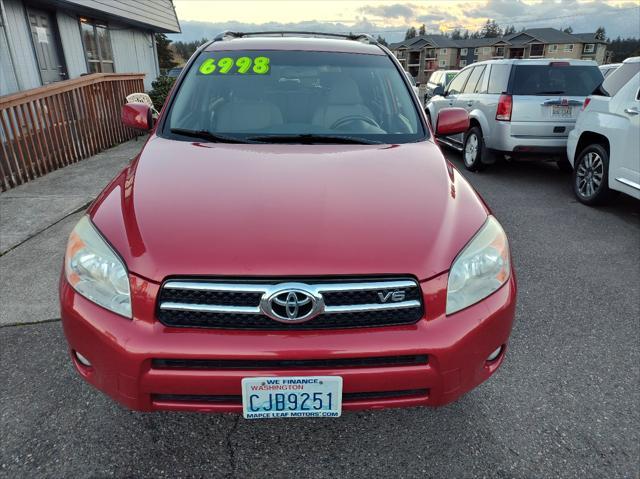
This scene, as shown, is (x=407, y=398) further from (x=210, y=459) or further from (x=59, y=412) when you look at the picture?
(x=59, y=412)

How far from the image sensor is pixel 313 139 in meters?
2.57

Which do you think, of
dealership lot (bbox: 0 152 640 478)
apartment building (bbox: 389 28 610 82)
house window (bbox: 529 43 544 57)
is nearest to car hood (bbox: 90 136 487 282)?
dealership lot (bbox: 0 152 640 478)

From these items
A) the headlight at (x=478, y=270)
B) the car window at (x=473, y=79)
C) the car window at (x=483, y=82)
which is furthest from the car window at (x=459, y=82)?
the headlight at (x=478, y=270)

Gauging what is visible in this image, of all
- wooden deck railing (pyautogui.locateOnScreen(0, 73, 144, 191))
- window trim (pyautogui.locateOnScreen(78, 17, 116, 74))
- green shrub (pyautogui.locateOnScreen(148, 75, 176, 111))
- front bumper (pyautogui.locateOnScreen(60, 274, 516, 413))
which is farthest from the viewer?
green shrub (pyautogui.locateOnScreen(148, 75, 176, 111))

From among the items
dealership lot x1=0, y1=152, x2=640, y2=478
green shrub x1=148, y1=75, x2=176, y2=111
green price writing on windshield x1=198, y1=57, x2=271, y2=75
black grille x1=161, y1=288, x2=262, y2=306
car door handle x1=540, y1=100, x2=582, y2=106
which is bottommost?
dealership lot x1=0, y1=152, x2=640, y2=478

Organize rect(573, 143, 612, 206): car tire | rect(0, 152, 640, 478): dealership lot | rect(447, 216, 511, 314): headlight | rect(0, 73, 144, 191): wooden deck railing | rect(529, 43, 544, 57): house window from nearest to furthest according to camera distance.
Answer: rect(447, 216, 511, 314): headlight, rect(0, 152, 640, 478): dealership lot, rect(573, 143, 612, 206): car tire, rect(0, 73, 144, 191): wooden deck railing, rect(529, 43, 544, 57): house window

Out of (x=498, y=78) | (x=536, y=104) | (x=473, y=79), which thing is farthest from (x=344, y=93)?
(x=473, y=79)

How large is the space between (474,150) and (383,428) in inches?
240

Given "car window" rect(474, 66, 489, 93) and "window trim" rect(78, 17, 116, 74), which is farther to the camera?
"window trim" rect(78, 17, 116, 74)

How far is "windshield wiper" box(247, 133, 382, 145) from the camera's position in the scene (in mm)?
2547

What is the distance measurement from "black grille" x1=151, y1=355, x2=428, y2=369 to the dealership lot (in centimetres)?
62

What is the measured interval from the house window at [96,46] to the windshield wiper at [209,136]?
35.6ft

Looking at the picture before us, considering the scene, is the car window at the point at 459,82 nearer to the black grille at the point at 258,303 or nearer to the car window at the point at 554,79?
the car window at the point at 554,79

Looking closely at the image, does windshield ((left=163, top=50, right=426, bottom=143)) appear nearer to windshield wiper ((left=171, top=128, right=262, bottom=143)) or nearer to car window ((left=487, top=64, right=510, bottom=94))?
windshield wiper ((left=171, top=128, right=262, bottom=143))
